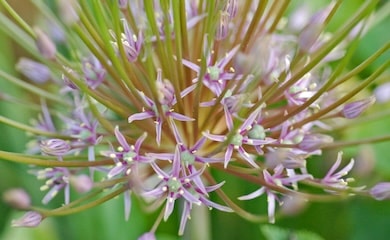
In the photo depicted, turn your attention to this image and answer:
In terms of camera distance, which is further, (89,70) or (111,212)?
(111,212)

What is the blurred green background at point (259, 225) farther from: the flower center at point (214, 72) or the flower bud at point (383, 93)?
the flower center at point (214, 72)

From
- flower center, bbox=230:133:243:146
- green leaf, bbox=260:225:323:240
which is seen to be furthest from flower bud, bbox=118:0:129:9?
green leaf, bbox=260:225:323:240

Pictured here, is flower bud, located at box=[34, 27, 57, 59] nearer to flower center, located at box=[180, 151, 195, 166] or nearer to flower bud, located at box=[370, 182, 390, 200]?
flower center, located at box=[180, 151, 195, 166]

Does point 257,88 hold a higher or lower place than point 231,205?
higher

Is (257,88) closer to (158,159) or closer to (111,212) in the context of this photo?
(158,159)

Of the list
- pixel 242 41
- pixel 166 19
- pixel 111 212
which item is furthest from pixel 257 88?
pixel 111 212

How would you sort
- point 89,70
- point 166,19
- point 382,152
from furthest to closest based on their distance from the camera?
1. point 382,152
2. point 89,70
3. point 166,19

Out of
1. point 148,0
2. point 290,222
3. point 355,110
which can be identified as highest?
point 148,0

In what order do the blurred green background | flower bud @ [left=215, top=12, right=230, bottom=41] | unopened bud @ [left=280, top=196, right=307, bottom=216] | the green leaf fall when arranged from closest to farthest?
unopened bud @ [left=280, top=196, right=307, bottom=216], flower bud @ [left=215, top=12, right=230, bottom=41], the green leaf, the blurred green background

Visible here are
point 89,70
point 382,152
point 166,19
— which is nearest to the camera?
point 166,19
